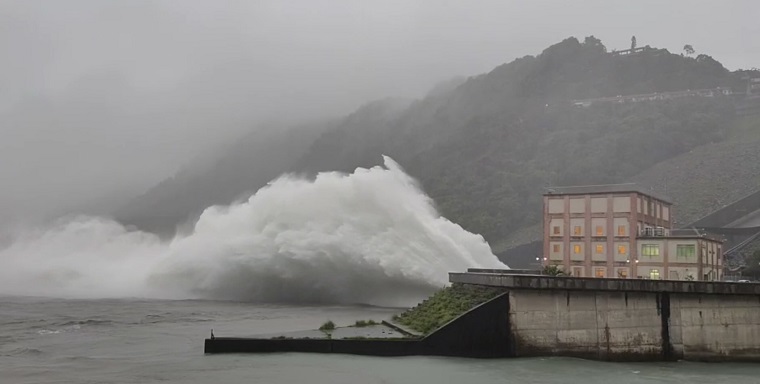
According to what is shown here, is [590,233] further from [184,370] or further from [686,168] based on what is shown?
[686,168]

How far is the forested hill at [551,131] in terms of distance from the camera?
449 ft

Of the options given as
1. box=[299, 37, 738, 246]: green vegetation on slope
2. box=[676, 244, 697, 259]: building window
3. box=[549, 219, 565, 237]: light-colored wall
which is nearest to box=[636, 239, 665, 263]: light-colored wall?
box=[676, 244, 697, 259]: building window

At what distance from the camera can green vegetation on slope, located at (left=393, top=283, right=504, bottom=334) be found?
2911 centimetres

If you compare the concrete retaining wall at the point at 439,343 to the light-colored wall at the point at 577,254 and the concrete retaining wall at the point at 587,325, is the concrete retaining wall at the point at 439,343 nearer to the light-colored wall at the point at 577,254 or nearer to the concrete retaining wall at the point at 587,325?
the concrete retaining wall at the point at 587,325

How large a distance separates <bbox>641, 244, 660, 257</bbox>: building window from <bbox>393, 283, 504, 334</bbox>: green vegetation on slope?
1226 inches

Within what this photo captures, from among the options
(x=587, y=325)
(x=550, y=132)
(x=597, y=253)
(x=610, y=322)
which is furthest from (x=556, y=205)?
(x=550, y=132)

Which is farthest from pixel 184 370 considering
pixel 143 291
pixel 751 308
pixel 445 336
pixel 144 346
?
pixel 143 291

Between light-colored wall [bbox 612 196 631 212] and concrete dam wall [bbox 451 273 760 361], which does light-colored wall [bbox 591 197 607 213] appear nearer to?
light-colored wall [bbox 612 196 631 212]

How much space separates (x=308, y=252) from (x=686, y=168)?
311 feet

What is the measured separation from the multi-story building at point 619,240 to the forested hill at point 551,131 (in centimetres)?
5650

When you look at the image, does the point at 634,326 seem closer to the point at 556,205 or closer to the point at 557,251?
the point at 557,251

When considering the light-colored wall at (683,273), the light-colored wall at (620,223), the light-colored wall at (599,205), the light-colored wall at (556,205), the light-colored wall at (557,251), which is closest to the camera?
the light-colored wall at (683,273)

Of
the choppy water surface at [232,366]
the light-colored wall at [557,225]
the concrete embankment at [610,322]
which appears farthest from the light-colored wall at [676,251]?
the choppy water surface at [232,366]

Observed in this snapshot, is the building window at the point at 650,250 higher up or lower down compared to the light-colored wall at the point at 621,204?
lower down
